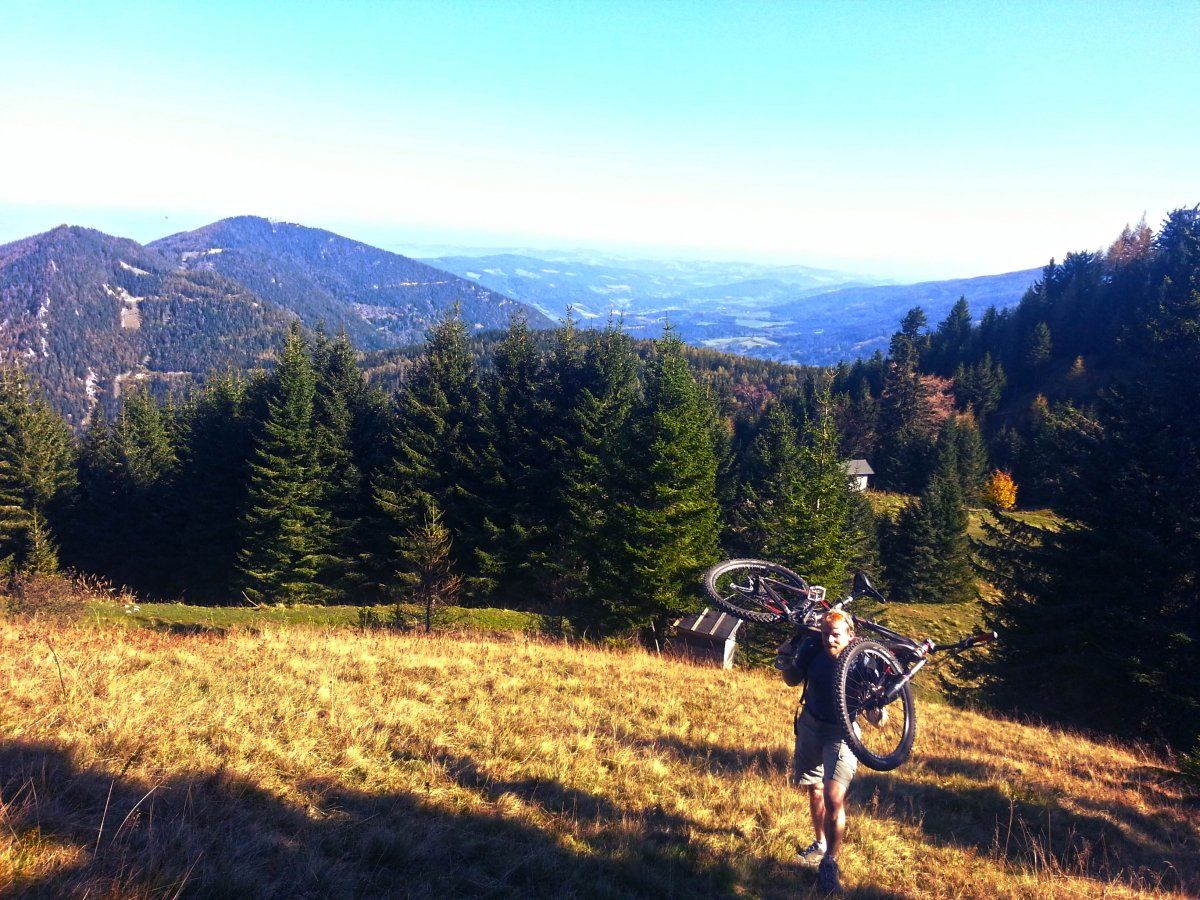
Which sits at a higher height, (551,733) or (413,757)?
(413,757)

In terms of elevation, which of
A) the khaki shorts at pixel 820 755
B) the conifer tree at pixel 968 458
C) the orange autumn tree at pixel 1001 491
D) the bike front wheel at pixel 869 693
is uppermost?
the bike front wheel at pixel 869 693

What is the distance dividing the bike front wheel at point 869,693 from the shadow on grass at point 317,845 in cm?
134

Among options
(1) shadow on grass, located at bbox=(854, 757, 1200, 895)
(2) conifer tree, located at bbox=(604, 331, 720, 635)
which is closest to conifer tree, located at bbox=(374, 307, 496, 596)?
(2) conifer tree, located at bbox=(604, 331, 720, 635)

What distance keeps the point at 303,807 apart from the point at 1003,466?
85427 mm

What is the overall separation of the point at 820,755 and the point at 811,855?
91 centimetres

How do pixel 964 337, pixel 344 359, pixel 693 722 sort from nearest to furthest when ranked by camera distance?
pixel 693 722
pixel 344 359
pixel 964 337

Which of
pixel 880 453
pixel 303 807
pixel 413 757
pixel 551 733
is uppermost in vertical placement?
pixel 303 807

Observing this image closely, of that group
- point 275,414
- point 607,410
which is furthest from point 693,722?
point 275,414

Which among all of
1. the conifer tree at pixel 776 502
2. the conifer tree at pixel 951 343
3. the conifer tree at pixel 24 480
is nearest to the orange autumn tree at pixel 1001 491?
the conifer tree at pixel 776 502

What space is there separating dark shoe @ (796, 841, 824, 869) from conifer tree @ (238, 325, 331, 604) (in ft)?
98.1

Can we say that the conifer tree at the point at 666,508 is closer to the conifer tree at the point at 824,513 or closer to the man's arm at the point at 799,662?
the conifer tree at the point at 824,513

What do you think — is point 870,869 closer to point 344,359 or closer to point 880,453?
point 344,359

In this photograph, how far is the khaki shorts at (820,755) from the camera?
561 centimetres

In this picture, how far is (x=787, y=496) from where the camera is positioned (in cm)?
2477
